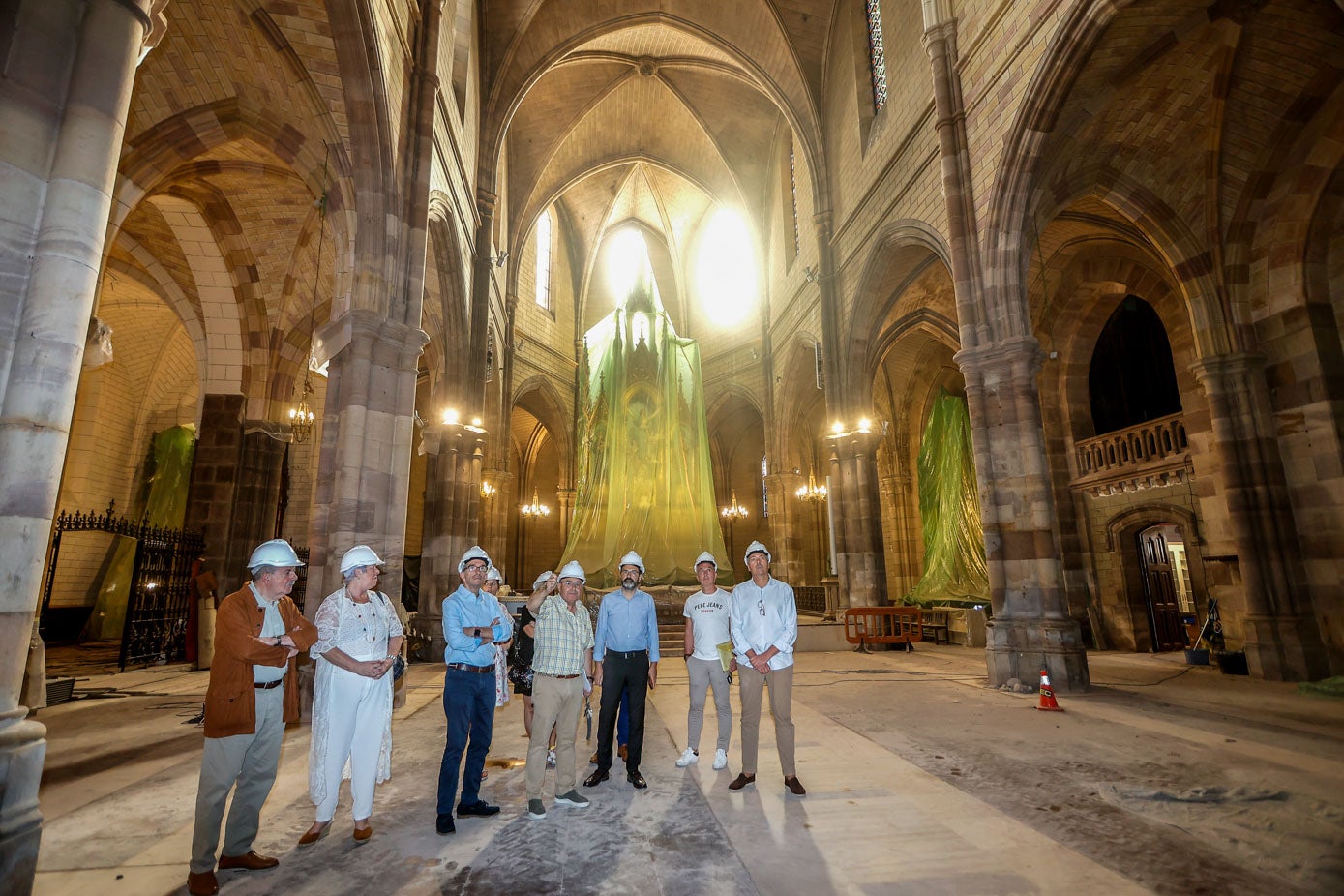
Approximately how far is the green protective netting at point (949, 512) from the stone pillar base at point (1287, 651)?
567 cm

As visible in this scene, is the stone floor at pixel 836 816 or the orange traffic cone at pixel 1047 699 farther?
the orange traffic cone at pixel 1047 699

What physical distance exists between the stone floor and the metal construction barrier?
553 cm

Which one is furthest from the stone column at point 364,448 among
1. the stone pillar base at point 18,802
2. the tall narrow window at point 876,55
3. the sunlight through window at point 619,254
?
the sunlight through window at point 619,254

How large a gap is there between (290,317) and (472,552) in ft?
37.2

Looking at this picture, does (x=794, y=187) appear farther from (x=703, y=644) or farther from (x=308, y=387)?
(x=703, y=644)

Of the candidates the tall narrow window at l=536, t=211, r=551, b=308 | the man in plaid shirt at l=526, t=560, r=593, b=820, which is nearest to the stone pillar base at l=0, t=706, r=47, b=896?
the man in plaid shirt at l=526, t=560, r=593, b=820

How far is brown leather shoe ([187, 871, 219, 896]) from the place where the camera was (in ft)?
8.86

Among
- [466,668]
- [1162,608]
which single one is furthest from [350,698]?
[1162,608]

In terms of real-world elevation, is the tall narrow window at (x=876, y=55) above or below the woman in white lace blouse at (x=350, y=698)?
above

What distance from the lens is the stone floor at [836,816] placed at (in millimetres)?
2814

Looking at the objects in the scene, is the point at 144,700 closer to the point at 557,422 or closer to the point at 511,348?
the point at 511,348

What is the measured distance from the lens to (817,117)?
50.1 feet

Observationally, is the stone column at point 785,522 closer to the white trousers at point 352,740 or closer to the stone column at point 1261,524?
the stone column at point 1261,524

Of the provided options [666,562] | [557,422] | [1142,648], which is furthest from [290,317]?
[1142,648]
